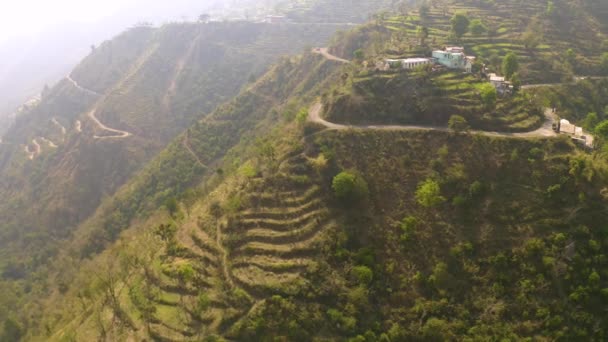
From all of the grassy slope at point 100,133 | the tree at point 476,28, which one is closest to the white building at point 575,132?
the tree at point 476,28

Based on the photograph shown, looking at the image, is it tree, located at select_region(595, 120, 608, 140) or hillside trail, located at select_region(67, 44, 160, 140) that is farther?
hillside trail, located at select_region(67, 44, 160, 140)

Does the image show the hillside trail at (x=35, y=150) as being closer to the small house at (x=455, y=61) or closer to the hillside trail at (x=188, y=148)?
the hillside trail at (x=188, y=148)

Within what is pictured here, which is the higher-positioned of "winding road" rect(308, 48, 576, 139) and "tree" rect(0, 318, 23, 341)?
"winding road" rect(308, 48, 576, 139)

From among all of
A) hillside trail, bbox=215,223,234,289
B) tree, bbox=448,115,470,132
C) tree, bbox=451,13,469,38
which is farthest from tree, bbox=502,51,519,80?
hillside trail, bbox=215,223,234,289

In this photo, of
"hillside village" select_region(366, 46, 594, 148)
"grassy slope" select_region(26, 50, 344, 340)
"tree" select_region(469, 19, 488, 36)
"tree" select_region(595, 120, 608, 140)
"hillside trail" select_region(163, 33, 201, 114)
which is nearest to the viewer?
"tree" select_region(595, 120, 608, 140)

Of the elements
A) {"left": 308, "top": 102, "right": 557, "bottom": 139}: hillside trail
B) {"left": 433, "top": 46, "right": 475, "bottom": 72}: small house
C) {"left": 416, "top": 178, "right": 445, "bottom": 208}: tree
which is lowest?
{"left": 416, "top": 178, "right": 445, "bottom": 208}: tree

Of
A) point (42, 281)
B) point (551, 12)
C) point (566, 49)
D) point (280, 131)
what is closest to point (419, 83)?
point (280, 131)

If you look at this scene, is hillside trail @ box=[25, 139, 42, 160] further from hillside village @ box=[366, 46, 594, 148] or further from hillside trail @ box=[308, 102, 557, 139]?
hillside village @ box=[366, 46, 594, 148]

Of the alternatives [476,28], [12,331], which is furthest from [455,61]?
[12,331]
